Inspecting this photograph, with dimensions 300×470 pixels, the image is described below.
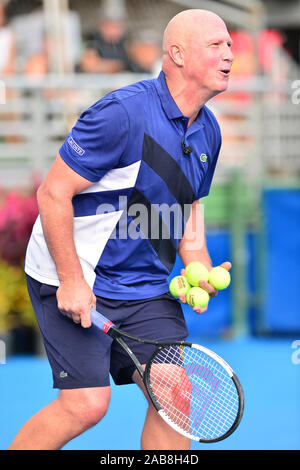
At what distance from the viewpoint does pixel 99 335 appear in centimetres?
310

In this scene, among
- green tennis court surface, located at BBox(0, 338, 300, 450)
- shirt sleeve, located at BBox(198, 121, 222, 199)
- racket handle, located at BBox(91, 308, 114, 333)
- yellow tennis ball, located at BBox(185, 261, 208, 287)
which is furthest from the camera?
green tennis court surface, located at BBox(0, 338, 300, 450)

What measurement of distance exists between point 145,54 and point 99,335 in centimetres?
512

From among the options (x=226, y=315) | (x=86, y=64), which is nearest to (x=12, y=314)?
(x=226, y=315)

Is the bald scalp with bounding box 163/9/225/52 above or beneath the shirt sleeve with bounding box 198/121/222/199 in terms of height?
above

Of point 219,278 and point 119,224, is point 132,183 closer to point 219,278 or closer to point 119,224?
point 119,224

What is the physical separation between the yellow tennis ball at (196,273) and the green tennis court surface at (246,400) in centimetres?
147

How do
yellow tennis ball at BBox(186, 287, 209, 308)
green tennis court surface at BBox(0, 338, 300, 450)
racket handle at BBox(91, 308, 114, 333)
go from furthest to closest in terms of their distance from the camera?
green tennis court surface at BBox(0, 338, 300, 450), yellow tennis ball at BBox(186, 287, 209, 308), racket handle at BBox(91, 308, 114, 333)

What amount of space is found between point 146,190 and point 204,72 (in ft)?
1.61

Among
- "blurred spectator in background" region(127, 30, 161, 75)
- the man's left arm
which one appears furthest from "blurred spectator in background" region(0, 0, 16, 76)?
the man's left arm

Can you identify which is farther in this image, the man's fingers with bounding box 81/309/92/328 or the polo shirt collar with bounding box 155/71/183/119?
the polo shirt collar with bounding box 155/71/183/119

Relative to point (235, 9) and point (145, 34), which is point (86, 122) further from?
point (235, 9)

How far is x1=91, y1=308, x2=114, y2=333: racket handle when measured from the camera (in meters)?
3.00

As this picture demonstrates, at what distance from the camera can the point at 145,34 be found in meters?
7.90

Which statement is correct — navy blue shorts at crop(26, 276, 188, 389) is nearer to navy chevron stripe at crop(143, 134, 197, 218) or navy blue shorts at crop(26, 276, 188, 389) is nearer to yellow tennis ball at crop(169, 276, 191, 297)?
yellow tennis ball at crop(169, 276, 191, 297)
